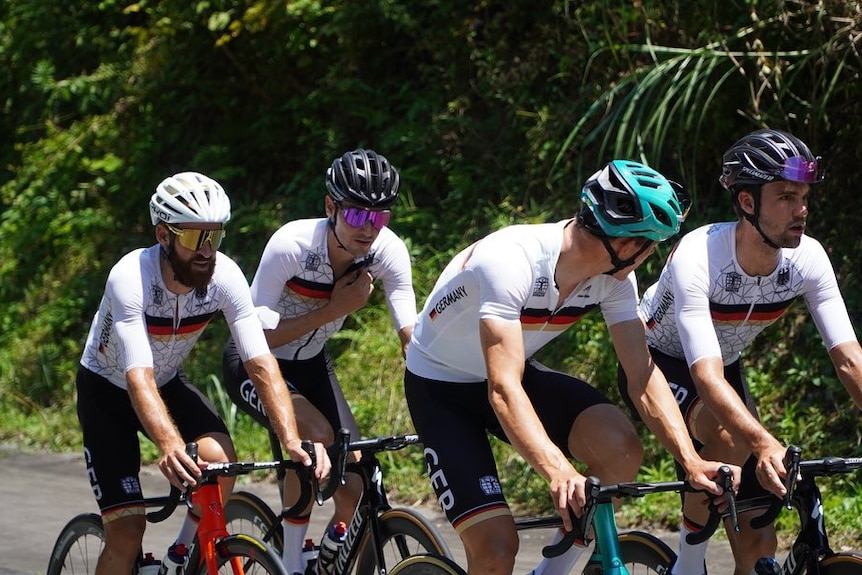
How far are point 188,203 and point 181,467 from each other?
41.4 inches

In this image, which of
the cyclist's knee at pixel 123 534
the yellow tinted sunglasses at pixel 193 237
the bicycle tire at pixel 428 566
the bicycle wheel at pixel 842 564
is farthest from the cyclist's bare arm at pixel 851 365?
the cyclist's knee at pixel 123 534

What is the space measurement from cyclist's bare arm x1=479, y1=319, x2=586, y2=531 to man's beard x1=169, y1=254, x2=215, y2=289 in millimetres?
1342

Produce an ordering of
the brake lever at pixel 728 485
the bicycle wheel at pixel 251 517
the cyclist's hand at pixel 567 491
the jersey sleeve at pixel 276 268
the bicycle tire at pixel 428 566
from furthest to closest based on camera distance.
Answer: the jersey sleeve at pixel 276 268
the bicycle wheel at pixel 251 517
the bicycle tire at pixel 428 566
the brake lever at pixel 728 485
the cyclist's hand at pixel 567 491

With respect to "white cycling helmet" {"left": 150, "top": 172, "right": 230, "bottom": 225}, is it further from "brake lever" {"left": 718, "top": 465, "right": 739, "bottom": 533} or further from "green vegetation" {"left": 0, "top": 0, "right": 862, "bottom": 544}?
"green vegetation" {"left": 0, "top": 0, "right": 862, "bottom": 544}

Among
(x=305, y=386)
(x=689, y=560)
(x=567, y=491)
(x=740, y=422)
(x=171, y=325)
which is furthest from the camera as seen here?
(x=305, y=386)

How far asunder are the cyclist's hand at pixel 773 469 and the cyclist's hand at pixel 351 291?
2111 mm

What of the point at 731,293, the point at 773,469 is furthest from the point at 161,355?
the point at 773,469

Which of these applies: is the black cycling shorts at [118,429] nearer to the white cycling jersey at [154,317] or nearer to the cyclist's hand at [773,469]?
the white cycling jersey at [154,317]

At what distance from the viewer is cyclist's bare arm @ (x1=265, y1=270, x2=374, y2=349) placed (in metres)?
5.50

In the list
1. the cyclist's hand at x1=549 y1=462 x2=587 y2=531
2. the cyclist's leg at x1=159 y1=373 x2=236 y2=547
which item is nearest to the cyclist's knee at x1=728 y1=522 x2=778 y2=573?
the cyclist's hand at x1=549 y1=462 x2=587 y2=531

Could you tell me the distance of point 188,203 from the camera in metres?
4.77

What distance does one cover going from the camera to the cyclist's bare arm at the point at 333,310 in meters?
5.50

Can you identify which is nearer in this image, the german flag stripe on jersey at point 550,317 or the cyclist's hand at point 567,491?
the cyclist's hand at point 567,491

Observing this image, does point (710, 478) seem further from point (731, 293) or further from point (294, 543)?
point (294, 543)
